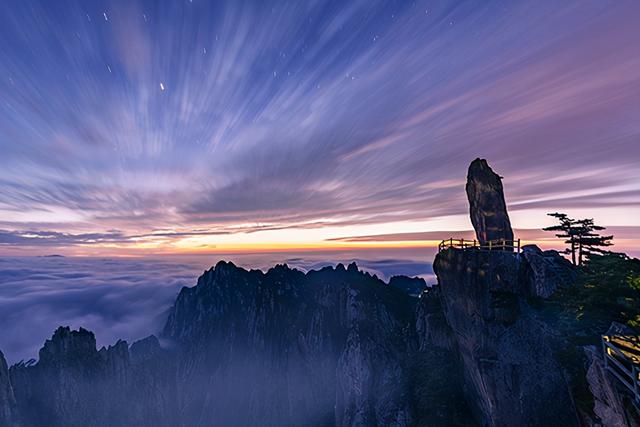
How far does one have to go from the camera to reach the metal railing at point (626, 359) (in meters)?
11.6

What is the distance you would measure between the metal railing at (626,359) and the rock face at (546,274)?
12.4 m

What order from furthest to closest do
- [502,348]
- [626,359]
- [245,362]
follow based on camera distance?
[245,362], [502,348], [626,359]

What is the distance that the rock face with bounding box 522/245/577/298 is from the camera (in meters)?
25.9

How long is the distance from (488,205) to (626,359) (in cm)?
3164

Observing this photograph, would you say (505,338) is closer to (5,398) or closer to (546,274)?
(546,274)

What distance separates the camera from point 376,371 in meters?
58.2

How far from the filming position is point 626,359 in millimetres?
12312

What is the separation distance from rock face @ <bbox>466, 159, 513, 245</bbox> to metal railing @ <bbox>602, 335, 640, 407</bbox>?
27.0m

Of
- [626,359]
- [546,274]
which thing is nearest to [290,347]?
[546,274]

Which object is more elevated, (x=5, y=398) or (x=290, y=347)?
(x=5, y=398)

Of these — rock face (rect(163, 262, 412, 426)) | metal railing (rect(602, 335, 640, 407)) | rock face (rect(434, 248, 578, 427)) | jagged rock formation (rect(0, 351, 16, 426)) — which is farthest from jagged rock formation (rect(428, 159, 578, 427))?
jagged rock formation (rect(0, 351, 16, 426))

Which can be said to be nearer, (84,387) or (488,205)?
(488,205)

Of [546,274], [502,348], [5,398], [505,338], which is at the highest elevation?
[546,274]

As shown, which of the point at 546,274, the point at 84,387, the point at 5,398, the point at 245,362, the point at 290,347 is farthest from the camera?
the point at 245,362
